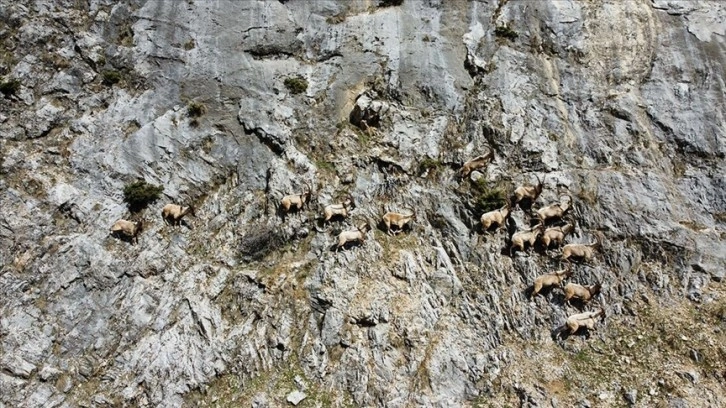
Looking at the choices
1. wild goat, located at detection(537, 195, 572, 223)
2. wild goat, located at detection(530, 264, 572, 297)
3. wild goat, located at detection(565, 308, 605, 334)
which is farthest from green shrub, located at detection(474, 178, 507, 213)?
wild goat, located at detection(565, 308, 605, 334)

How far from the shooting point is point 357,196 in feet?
74.2

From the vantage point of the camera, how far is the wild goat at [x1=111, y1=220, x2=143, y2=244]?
2101cm

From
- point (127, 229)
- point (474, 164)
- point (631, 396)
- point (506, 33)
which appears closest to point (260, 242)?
point (127, 229)

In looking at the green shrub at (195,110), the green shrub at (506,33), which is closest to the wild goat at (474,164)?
the green shrub at (506,33)

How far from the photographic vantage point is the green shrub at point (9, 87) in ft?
78.3

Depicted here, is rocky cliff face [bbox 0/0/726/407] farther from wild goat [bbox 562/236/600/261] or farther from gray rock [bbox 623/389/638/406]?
wild goat [bbox 562/236/600/261]

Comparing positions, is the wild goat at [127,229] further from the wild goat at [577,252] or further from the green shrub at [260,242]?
the wild goat at [577,252]

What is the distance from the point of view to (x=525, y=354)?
18781 mm

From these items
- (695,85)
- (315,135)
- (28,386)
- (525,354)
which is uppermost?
(695,85)

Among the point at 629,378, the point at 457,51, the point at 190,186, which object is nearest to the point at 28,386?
the point at 190,186

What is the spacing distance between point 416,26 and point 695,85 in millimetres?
14133

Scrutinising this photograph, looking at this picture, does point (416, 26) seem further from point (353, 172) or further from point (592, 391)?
point (592, 391)

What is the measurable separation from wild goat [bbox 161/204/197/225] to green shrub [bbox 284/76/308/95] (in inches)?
321

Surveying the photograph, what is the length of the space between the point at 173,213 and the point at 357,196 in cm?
771
